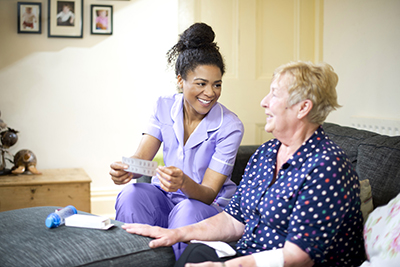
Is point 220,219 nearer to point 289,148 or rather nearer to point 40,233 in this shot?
point 289,148

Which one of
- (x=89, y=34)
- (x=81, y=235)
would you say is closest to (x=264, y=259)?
(x=81, y=235)

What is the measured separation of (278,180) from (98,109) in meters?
2.23

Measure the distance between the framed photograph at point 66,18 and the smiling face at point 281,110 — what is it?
2.26 meters

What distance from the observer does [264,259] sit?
1.04m

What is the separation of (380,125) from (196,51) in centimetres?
124

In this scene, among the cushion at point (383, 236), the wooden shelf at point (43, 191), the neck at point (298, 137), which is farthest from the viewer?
the wooden shelf at point (43, 191)

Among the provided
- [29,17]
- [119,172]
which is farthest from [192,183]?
[29,17]

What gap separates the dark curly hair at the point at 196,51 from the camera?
1.74m

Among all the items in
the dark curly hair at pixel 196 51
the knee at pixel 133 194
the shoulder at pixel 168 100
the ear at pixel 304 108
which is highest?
the dark curly hair at pixel 196 51

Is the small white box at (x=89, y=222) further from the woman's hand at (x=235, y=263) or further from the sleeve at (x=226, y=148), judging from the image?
the sleeve at (x=226, y=148)

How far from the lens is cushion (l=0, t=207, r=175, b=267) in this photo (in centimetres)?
114

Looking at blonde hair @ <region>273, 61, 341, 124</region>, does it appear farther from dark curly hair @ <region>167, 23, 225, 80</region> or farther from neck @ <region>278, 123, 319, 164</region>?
dark curly hair @ <region>167, 23, 225, 80</region>

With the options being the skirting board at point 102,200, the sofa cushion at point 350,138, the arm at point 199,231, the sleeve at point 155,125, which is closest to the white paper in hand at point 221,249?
the arm at point 199,231

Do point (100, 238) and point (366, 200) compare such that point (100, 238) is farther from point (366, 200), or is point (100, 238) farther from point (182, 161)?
point (366, 200)
